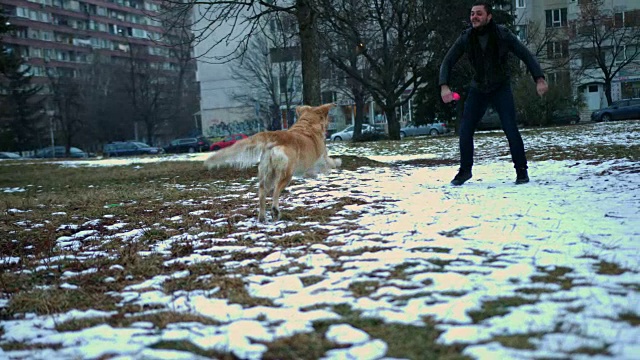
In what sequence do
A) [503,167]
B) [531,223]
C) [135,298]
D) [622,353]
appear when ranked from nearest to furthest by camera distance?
1. [622,353]
2. [135,298]
3. [531,223]
4. [503,167]

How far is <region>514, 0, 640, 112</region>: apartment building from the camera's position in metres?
43.3

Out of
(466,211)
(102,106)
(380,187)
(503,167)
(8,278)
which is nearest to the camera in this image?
(8,278)

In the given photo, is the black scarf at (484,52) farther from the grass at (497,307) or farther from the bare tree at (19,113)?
the bare tree at (19,113)

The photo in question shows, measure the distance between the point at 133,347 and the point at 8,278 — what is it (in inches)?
74.2

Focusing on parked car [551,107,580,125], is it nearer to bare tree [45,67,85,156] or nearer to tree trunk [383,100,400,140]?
tree trunk [383,100,400,140]

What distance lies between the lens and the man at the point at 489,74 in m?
6.29

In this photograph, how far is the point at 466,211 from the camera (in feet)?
15.5

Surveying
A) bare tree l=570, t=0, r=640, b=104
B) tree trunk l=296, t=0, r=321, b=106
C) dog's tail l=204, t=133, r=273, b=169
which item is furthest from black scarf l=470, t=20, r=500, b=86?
bare tree l=570, t=0, r=640, b=104

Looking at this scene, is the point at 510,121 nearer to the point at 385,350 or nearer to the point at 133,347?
the point at 385,350

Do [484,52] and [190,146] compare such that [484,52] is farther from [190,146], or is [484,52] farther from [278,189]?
[190,146]

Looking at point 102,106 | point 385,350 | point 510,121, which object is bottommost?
point 385,350

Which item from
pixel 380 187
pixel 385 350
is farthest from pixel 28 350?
pixel 380 187

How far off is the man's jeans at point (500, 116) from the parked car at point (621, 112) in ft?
125

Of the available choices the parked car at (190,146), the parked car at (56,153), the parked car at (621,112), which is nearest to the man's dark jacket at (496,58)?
the parked car at (621,112)
